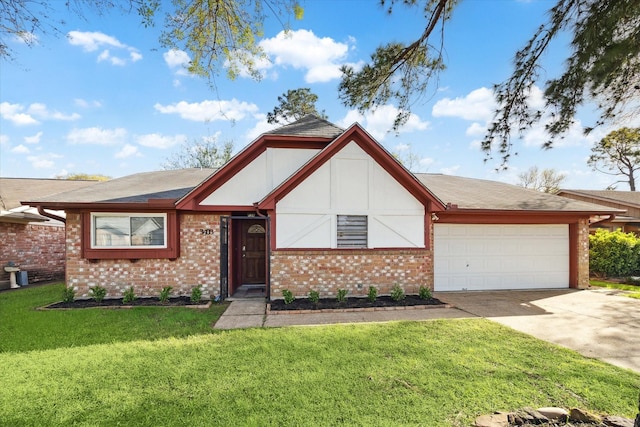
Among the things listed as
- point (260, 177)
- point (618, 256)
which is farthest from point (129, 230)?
point (618, 256)

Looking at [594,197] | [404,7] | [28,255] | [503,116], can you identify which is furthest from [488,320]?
[594,197]

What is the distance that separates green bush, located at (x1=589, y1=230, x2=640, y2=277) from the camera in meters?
12.5

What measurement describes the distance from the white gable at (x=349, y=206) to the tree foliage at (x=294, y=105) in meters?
18.5

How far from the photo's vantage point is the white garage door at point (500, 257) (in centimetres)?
984

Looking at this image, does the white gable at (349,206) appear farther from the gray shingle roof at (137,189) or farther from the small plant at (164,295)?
the gray shingle roof at (137,189)

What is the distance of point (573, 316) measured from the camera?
7.05 metres

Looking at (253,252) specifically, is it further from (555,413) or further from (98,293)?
(555,413)

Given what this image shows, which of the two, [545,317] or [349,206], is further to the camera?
[349,206]

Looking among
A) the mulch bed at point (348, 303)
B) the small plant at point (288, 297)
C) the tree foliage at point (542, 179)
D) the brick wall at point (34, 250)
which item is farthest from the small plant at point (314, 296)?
the tree foliage at point (542, 179)

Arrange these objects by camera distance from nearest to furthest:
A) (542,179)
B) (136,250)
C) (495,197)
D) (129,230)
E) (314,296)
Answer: (314,296) < (136,250) < (129,230) < (495,197) < (542,179)

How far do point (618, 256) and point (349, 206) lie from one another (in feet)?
40.6

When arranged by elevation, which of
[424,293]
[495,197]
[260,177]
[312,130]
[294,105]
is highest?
[294,105]

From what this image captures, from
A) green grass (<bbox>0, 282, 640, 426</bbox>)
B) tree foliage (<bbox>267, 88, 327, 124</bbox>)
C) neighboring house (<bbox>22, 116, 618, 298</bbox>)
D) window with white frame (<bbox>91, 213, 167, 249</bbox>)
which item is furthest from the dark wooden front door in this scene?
tree foliage (<bbox>267, 88, 327, 124</bbox>)

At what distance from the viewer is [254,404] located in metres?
3.37
